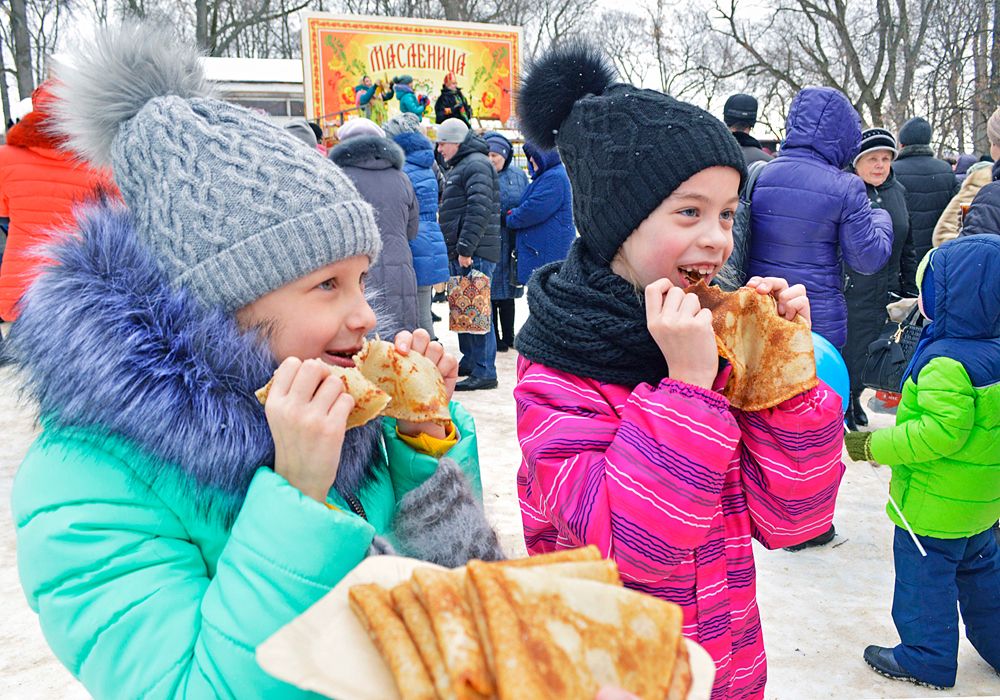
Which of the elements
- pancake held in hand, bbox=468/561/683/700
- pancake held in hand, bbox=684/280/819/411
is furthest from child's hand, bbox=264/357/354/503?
pancake held in hand, bbox=684/280/819/411

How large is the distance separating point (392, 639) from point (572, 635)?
0.19 meters

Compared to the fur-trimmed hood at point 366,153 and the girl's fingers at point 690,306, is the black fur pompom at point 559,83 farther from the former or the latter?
the fur-trimmed hood at point 366,153

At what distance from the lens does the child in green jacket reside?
8.85ft

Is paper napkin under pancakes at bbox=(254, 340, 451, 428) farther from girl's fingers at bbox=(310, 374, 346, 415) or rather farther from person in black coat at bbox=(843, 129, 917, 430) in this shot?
person in black coat at bbox=(843, 129, 917, 430)

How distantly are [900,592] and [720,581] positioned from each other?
5.52 ft

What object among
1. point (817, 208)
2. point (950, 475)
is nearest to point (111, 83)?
point (950, 475)

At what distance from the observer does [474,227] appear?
6668mm

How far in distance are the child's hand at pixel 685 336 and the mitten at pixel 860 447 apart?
5.98 ft

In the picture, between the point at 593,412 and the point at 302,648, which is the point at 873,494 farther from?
the point at 302,648

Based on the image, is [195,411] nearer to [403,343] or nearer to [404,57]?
[403,343]

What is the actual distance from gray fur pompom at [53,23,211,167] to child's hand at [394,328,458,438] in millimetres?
611

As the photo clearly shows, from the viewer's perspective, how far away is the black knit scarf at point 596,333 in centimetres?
161

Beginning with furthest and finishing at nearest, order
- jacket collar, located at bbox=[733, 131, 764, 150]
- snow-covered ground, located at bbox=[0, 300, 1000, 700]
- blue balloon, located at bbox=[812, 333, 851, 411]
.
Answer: jacket collar, located at bbox=[733, 131, 764, 150], snow-covered ground, located at bbox=[0, 300, 1000, 700], blue balloon, located at bbox=[812, 333, 851, 411]

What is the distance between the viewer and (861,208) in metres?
4.14
